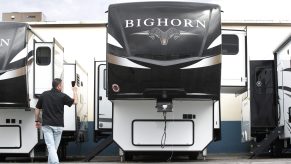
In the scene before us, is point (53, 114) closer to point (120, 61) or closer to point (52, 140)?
point (52, 140)

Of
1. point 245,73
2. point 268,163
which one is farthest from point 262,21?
point 268,163

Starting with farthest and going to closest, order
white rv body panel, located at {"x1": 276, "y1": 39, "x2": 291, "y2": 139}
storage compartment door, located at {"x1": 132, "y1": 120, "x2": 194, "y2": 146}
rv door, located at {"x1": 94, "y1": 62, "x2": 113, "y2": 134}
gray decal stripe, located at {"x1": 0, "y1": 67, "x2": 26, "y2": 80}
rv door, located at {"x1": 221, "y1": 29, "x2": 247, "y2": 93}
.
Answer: rv door, located at {"x1": 94, "y1": 62, "x2": 113, "y2": 134}, white rv body panel, located at {"x1": 276, "y1": 39, "x2": 291, "y2": 139}, rv door, located at {"x1": 221, "y1": 29, "x2": 247, "y2": 93}, gray decal stripe, located at {"x1": 0, "y1": 67, "x2": 26, "y2": 80}, storage compartment door, located at {"x1": 132, "y1": 120, "x2": 194, "y2": 146}

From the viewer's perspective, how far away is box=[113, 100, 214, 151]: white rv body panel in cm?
1052

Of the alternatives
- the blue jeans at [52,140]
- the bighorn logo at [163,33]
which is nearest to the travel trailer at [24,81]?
the blue jeans at [52,140]

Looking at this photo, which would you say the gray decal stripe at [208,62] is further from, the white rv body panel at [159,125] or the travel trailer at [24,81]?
the travel trailer at [24,81]

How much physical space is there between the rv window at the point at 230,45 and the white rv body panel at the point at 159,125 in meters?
1.44

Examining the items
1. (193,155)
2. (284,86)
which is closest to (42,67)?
(193,155)

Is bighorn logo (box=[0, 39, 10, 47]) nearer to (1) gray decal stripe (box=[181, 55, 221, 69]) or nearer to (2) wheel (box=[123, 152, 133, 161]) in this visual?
(2) wheel (box=[123, 152, 133, 161])

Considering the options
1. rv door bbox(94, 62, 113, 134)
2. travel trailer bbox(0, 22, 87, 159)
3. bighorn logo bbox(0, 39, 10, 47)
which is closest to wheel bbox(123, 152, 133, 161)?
rv door bbox(94, 62, 113, 134)

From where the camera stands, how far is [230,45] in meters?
11.5

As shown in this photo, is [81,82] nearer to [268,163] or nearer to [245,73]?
[245,73]

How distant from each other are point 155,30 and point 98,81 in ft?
13.9

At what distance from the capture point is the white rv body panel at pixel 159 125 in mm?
10523

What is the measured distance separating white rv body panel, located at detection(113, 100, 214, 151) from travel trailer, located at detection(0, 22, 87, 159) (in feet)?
6.41
